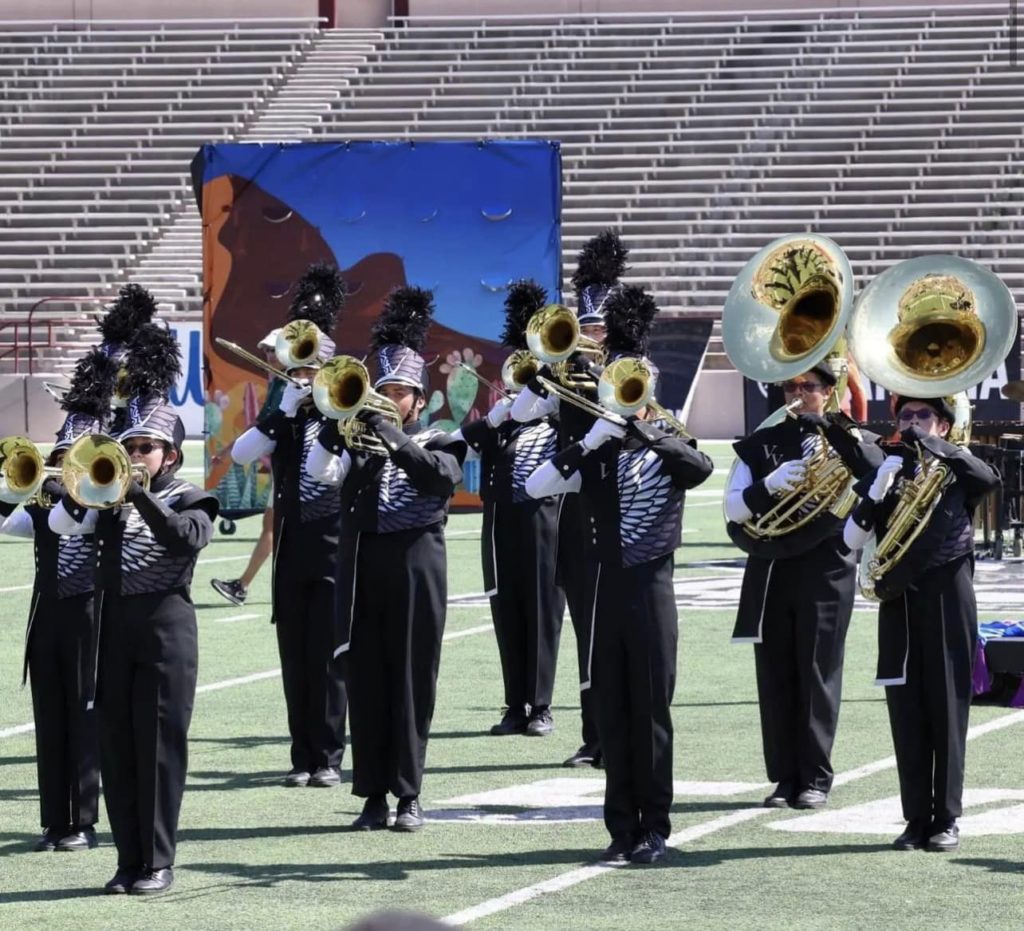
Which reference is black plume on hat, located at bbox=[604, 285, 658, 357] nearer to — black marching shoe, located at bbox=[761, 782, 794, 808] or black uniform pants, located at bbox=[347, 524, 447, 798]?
black uniform pants, located at bbox=[347, 524, 447, 798]

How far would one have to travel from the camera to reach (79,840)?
23.4 ft

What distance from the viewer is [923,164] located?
33938 mm

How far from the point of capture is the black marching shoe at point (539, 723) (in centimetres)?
952

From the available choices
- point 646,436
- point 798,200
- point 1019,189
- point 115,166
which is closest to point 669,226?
point 798,200

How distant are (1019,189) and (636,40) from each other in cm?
796

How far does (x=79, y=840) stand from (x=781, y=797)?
2.32m

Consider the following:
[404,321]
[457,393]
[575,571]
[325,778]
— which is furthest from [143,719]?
[457,393]

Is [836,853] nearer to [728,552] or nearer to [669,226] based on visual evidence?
[728,552]

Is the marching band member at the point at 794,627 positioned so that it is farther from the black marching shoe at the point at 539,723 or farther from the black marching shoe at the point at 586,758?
the black marching shoe at the point at 539,723

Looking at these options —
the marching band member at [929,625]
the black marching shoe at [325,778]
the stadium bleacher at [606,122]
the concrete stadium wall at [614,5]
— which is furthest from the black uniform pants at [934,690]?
the concrete stadium wall at [614,5]

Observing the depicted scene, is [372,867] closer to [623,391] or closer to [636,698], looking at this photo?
[636,698]

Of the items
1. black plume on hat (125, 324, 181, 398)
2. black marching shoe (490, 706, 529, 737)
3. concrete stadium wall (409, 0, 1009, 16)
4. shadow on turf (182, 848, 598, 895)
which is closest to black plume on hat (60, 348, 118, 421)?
black plume on hat (125, 324, 181, 398)

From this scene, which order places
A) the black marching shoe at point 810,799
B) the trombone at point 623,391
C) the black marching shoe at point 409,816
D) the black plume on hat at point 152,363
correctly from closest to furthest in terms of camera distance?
1. the black plume on hat at point 152,363
2. the trombone at point 623,391
3. the black marching shoe at point 409,816
4. the black marching shoe at point 810,799

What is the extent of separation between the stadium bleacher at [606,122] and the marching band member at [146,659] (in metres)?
25.7
